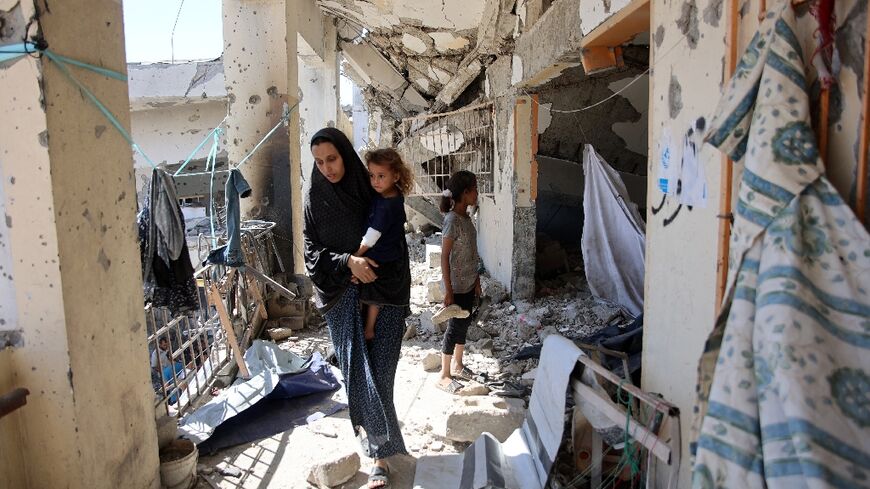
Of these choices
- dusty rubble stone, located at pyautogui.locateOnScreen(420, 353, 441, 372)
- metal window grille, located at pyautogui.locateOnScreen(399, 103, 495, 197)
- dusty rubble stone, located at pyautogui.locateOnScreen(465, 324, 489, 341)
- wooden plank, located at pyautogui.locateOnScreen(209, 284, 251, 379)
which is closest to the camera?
wooden plank, located at pyautogui.locateOnScreen(209, 284, 251, 379)

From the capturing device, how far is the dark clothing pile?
2715 mm

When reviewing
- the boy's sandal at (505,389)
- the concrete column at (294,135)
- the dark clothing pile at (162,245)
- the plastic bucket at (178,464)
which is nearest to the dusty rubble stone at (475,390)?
the boy's sandal at (505,389)

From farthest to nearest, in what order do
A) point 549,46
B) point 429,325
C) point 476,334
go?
point 429,325 < point 476,334 < point 549,46

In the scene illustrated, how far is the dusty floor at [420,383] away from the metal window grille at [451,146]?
1529 mm

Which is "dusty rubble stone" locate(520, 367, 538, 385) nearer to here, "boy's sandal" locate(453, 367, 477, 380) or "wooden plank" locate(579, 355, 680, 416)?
"boy's sandal" locate(453, 367, 477, 380)

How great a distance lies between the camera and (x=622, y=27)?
3219 mm

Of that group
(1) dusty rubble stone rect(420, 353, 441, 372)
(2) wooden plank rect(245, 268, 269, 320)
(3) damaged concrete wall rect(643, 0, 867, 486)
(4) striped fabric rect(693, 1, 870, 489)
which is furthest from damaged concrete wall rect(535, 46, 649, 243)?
(4) striped fabric rect(693, 1, 870, 489)

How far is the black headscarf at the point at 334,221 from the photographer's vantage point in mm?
2625

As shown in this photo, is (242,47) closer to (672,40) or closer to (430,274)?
(430,274)

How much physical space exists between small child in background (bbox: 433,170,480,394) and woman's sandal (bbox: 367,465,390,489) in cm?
122

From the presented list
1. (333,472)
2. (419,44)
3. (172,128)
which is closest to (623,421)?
(333,472)

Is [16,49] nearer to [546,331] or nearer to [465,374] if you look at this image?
[465,374]

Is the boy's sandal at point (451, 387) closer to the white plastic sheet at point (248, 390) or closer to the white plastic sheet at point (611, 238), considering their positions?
the white plastic sheet at point (248, 390)

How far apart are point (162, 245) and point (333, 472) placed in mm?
1315
